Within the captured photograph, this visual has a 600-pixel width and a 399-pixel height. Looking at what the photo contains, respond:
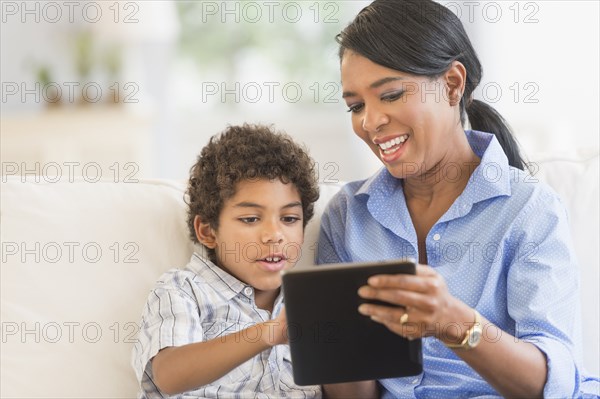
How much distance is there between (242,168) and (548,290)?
627 millimetres

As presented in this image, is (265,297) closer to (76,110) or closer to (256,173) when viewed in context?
(256,173)

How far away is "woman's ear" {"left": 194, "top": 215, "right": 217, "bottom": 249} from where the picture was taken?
1712mm

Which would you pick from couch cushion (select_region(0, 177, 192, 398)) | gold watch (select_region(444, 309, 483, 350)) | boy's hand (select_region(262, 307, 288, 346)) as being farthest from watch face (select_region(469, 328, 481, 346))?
couch cushion (select_region(0, 177, 192, 398))

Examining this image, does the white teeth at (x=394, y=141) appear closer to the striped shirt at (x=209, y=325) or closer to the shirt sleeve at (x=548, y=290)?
the shirt sleeve at (x=548, y=290)

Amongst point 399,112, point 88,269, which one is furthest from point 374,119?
point 88,269

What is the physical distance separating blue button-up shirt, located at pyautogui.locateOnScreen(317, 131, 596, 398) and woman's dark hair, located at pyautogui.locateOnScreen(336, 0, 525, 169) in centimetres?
20

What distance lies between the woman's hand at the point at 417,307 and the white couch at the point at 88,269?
54 cm

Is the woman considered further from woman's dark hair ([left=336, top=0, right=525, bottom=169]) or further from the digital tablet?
the digital tablet

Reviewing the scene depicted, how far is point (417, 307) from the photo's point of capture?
4.08ft

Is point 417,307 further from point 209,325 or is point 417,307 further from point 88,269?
point 88,269

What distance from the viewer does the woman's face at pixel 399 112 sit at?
1.59m

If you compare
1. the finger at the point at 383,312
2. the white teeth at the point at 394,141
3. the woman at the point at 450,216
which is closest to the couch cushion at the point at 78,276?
the woman at the point at 450,216

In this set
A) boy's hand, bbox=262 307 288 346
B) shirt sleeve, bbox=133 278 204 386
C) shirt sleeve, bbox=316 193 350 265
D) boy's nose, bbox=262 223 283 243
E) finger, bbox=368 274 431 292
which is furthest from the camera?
shirt sleeve, bbox=316 193 350 265

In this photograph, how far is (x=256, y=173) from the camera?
1.67 meters
